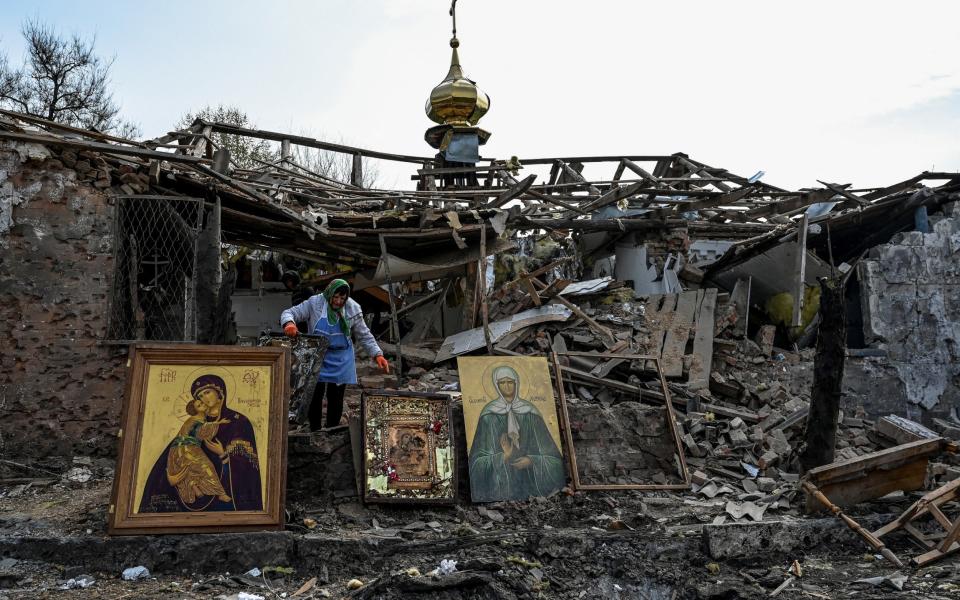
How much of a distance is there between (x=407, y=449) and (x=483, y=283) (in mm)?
4389

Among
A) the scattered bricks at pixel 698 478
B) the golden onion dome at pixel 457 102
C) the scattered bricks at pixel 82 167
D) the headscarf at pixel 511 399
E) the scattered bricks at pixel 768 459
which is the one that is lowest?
the scattered bricks at pixel 698 478

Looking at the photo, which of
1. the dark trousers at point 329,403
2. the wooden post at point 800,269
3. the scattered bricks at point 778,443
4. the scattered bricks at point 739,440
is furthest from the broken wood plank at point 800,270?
the dark trousers at point 329,403

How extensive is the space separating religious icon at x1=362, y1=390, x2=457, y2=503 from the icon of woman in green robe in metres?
0.30

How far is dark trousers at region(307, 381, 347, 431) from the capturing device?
7082 millimetres

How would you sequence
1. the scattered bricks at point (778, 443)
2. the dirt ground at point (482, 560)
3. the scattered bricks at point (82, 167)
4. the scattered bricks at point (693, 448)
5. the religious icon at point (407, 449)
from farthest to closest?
1. the scattered bricks at point (778, 443)
2. the scattered bricks at point (693, 448)
3. the scattered bricks at point (82, 167)
4. the religious icon at point (407, 449)
5. the dirt ground at point (482, 560)

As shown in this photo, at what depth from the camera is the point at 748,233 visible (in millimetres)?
14008

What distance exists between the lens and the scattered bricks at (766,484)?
7.33 metres

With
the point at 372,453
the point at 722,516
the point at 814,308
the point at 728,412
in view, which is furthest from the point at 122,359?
the point at 814,308

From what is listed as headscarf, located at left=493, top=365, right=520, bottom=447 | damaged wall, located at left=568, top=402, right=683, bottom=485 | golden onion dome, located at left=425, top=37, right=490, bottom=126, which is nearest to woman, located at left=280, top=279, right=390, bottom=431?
headscarf, located at left=493, top=365, right=520, bottom=447

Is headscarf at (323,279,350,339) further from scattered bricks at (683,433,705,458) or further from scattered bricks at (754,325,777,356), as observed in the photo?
scattered bricks at (754,325,777,356)

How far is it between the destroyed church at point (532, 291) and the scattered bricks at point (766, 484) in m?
0.03

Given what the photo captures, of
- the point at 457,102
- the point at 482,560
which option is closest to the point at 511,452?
the point at 482,560

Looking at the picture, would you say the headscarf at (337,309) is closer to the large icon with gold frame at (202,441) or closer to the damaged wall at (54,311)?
the large icon with gold frame at (202,441)

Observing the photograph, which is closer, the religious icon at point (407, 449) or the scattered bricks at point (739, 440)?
the religious icon at point (407, 449)
